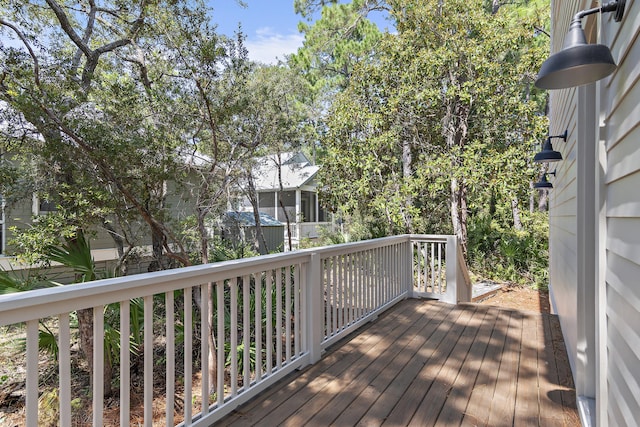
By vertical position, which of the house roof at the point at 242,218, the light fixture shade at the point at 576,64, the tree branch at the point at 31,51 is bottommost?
the house roof at the point at 242,218

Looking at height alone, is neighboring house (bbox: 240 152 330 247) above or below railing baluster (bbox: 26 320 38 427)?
above

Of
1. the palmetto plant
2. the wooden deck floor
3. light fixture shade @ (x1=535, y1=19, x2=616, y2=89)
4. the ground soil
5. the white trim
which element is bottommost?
the ground soil

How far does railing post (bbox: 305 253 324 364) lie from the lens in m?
2.99

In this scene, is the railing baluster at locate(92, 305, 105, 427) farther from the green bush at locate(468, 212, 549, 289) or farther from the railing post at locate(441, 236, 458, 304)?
the green bush at locate(468, 212, 549, 289)

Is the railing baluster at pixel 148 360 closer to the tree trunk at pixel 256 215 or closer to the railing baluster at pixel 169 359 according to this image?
the railing baluster at pixel 169 359

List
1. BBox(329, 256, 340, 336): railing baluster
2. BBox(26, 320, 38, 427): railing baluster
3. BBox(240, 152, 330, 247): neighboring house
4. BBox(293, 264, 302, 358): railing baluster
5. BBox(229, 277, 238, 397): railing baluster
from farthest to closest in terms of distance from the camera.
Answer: BBox(240, 152, 330, 247): neighboring house, BBox(329, 256, 340, 336): railing baluster, BBox(293, 264, 302, 358): railing baluster, BBox(229, 277, 238, 397): railing baluster, BBox(26, 320, 38, 427): railing baluster

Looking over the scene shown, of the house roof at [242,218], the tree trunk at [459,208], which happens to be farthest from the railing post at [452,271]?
the house roof at [242,218]

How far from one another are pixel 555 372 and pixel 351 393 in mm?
1666

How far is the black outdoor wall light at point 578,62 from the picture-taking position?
4.18 ft

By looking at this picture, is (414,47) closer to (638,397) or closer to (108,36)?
(108,36)

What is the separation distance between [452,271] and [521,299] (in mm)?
3529

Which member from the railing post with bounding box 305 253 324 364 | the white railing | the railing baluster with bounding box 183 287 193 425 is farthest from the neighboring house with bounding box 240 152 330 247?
the railing baluster with bounding box 183 287 193 425

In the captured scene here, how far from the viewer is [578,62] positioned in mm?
1285

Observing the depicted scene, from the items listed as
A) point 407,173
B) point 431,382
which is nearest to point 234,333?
point 431,382
